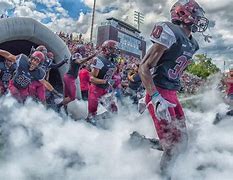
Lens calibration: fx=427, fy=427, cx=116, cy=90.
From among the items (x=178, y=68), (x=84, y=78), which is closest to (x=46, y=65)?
(x=84, y=78)

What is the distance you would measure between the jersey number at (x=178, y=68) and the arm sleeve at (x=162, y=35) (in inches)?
11.7

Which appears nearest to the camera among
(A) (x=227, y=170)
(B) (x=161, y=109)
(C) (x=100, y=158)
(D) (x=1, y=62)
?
(B) (x=161, y=109)

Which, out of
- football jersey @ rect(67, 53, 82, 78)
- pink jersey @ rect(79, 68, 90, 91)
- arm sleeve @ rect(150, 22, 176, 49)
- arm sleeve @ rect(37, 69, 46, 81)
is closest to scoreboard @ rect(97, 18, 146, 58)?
pink jersey @ rect(79, 68, 90, 91)

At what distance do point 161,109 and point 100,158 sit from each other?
1.00 metres

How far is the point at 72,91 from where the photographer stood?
26.9 feet

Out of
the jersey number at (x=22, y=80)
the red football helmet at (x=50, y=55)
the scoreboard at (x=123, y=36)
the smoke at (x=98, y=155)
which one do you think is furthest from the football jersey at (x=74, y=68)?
the scoreboard at (x=123, y=36)

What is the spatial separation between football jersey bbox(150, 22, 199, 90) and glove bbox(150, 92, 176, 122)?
31 centimetres

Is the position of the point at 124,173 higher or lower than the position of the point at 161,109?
lower

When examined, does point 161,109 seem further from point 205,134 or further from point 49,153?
point 49,153

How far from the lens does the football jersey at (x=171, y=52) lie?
10.3 feet

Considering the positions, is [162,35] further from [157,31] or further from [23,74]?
[23,74]

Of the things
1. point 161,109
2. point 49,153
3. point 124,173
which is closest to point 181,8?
point 161,109

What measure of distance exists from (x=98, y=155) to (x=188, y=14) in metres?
1.51

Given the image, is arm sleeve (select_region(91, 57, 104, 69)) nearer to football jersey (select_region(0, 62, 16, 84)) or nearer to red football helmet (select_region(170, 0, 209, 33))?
football jersey (select_region(0, 62, 16, 84))
